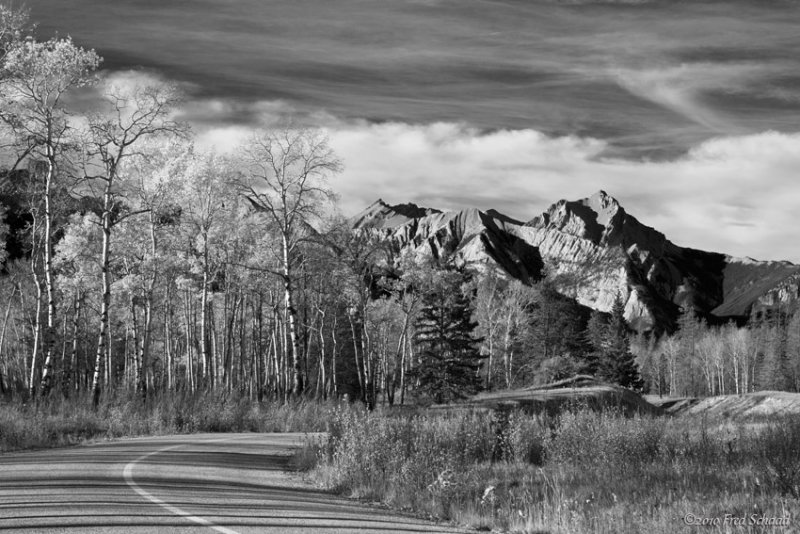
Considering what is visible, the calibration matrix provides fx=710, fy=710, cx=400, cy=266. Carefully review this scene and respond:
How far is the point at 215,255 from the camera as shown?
119 ft

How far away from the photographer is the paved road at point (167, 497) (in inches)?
320

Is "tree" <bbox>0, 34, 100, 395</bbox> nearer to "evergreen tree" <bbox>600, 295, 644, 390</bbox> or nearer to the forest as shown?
the forest

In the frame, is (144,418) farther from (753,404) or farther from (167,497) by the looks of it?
(753,404)

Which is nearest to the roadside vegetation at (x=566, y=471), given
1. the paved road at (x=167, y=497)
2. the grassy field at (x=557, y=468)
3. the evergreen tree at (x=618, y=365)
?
the grassy field at (x=557, y=468)

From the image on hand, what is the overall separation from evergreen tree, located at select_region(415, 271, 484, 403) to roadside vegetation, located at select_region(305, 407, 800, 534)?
1138 inches

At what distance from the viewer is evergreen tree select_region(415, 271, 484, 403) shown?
46.6 m

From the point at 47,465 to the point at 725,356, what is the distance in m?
133

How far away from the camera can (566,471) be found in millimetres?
12516

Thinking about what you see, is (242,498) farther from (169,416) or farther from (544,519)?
(169,416)

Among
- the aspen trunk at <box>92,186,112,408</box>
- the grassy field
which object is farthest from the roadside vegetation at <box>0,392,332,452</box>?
the aspen trunk at <box>92,186,112,408</box>

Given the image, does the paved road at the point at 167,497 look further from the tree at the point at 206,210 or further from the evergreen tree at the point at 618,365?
the evergreen tree at the point at 618,365

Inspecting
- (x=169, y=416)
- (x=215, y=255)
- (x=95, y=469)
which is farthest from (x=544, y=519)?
(x=215, y=255)

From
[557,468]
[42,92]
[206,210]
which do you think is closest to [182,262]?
[206,210]

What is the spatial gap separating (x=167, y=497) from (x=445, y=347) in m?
38.3
